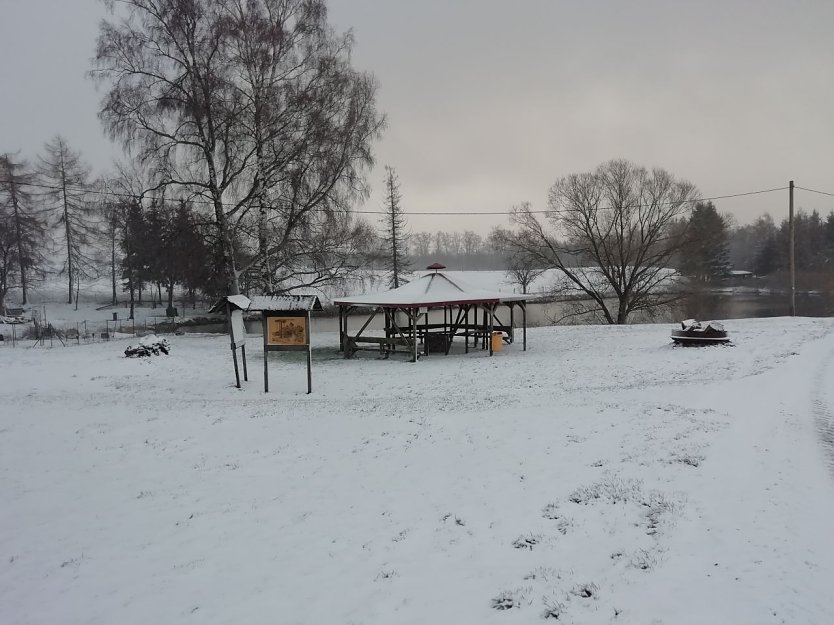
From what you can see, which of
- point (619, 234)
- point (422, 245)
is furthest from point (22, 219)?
point (422, 245)

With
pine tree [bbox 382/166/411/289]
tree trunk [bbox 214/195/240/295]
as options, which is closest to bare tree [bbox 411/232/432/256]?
pine tree [bbox 382/166/411/289]

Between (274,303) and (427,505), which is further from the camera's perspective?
(274,303)

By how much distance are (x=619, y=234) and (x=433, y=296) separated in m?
17.4

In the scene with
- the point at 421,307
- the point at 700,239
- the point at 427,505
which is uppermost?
the point at 700,239

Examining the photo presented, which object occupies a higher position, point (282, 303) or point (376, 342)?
point (282, 303)

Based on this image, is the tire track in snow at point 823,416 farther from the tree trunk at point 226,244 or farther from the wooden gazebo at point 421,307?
the tree trunk at point 226,244

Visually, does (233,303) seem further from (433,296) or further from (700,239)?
(700,239)

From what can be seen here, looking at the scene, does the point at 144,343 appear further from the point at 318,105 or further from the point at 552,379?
the point at 552,379

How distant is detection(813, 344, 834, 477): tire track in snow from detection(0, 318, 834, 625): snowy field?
0.24 ft

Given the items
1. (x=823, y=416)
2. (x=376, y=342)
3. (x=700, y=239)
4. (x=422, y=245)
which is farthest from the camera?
(x=422, y=245)

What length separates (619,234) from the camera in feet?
98.1

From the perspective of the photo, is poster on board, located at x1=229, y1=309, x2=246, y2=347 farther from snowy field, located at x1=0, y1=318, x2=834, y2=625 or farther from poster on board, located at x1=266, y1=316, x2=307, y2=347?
snowy field, located at x1=0, y1=318, x2=834, y2=625

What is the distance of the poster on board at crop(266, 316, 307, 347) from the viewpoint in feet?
40.4

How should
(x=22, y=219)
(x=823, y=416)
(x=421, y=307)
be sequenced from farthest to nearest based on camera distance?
(x=22, y=219) → (x=421, y=307) → (x=823, y=416)
